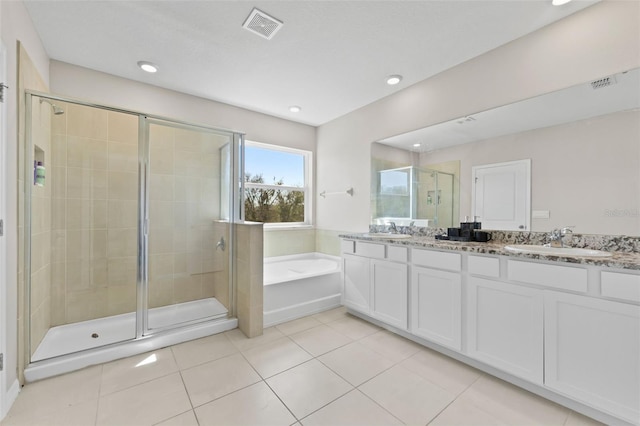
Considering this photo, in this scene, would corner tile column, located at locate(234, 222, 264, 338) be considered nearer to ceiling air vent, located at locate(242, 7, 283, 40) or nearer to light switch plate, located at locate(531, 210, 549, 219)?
ceiling air vent, located at locate(242, 7, 283, 40)

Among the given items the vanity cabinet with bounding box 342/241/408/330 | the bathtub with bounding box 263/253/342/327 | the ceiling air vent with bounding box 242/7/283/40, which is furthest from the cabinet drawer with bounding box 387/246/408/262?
the ceiling air vent with bounding box 242/7/283/40

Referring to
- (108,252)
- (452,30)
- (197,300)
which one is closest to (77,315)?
(108,252)

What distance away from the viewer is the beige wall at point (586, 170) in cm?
164

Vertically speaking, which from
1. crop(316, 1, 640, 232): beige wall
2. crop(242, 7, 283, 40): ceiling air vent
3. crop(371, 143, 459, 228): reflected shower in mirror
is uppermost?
crop(242, 7, 283, 40): ceiling air vent

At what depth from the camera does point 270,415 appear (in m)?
1.49

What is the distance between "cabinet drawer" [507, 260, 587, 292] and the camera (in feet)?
4.79

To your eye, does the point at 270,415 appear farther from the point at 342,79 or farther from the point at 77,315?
the point at 342,79

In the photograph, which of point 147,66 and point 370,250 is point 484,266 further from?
point 147,66

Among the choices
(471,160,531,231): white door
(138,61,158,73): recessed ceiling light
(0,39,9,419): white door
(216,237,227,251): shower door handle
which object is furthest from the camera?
(216,237,227,251): shower door handle

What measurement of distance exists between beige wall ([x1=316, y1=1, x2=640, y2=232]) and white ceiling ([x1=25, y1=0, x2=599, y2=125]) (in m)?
0.10

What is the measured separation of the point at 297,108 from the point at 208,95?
1055 millimetres

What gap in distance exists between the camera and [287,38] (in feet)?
6.82

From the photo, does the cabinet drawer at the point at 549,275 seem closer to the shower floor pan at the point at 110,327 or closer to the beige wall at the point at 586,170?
the beige wall at the point at 586,170

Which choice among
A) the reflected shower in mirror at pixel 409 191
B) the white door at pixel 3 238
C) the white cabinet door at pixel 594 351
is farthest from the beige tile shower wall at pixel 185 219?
the white cabinet door at pixel 594 351
